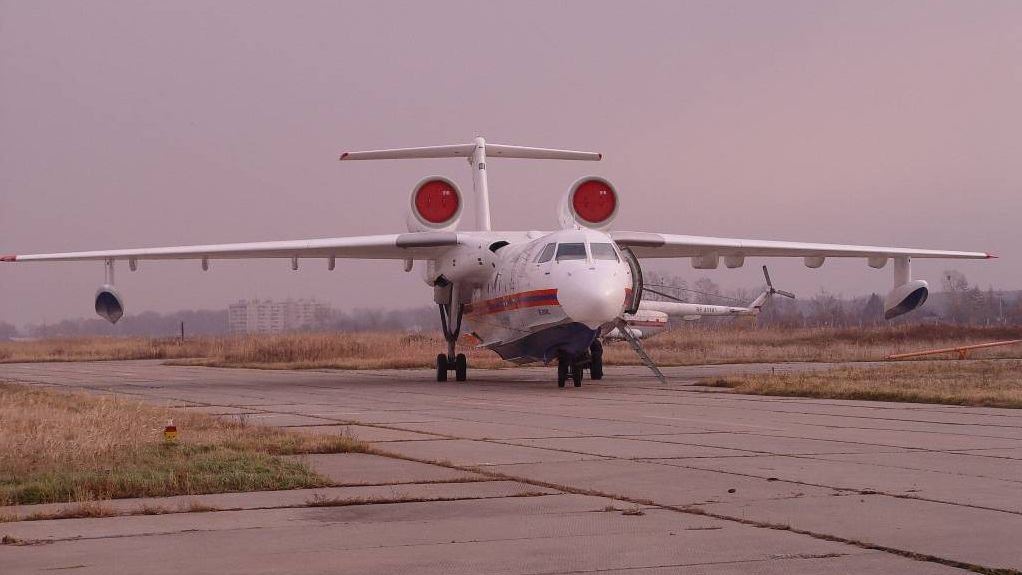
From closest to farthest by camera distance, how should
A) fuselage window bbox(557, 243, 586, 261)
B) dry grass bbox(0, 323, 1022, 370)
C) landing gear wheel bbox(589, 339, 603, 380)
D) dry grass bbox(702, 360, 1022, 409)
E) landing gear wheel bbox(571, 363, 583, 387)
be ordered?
dry grass bbox(702, 360, 1022, 409) → fuselage window bbox(557, 243, 586, 261) → landing gear wheel bbox(571, 363, 583, 387) → landing gear wheel bbox(589, 339, 603, 380) → dry grass bbox(0, 323, 1022, 370)

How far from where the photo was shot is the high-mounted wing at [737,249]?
77.5 ft

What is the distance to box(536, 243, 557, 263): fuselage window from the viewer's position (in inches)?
775

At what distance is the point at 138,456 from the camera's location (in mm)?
8953

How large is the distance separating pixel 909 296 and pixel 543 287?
9.98 metres

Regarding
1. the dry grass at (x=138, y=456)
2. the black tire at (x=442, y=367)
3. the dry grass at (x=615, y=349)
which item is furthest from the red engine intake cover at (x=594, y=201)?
the dry grass at (x=138, y=456)

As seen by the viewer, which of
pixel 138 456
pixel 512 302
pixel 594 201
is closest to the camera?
pixel 138 456

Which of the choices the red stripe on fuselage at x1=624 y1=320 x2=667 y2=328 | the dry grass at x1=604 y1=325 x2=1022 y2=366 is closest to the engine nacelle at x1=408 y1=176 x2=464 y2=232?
the dry grass at x1=604 y1=325 x2=1022 y2=366

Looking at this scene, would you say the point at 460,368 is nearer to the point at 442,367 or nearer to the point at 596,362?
the point at 442,367

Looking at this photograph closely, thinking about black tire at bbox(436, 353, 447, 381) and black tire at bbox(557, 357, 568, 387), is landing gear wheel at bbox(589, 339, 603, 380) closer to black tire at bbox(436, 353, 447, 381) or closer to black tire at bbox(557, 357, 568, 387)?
black tire at bbox(557, 357, 568, 387)

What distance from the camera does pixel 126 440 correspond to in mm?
10188

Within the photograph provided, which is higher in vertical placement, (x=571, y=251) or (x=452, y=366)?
(x=571, y=251)

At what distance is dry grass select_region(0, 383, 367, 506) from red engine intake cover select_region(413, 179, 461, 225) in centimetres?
1103

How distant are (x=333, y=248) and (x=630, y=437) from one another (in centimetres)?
1343

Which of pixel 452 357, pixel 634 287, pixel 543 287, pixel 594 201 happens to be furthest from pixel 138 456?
pixel 452 357
